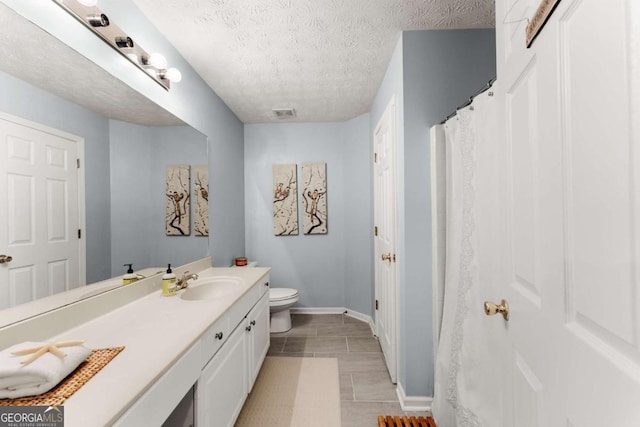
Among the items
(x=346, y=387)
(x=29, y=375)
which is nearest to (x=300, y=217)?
(x=346, y=387)

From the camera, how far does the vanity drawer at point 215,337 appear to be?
126 cm

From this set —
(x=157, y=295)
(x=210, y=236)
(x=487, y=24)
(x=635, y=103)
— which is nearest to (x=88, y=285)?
(x=157, y=295)

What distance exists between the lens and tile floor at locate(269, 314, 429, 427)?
→ 1.89m

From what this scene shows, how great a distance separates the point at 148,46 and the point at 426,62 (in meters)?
Answer: 1.70

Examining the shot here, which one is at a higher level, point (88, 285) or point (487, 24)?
point (487, 24)

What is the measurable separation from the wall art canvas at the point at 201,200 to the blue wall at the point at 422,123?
154cm

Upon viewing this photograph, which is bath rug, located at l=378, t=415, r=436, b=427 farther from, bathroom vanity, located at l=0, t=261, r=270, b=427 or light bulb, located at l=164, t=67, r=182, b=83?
light bulb, located at l=164, t=67, r=182, b=83

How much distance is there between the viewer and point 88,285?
4.39ft

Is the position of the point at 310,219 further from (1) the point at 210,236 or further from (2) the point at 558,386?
(2) the point at 558,386

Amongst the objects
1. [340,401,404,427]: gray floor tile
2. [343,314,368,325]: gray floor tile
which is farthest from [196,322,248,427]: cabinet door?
[343,314,368,325]: gray floor tile

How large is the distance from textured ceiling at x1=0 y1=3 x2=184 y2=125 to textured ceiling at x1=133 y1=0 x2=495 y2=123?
54cm

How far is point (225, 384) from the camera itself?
1483 millimetres

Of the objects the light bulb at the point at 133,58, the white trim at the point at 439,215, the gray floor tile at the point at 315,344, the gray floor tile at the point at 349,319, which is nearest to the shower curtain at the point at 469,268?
the white trim at the point at 439,215

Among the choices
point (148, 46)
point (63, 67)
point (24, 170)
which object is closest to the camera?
point (24, 170)
